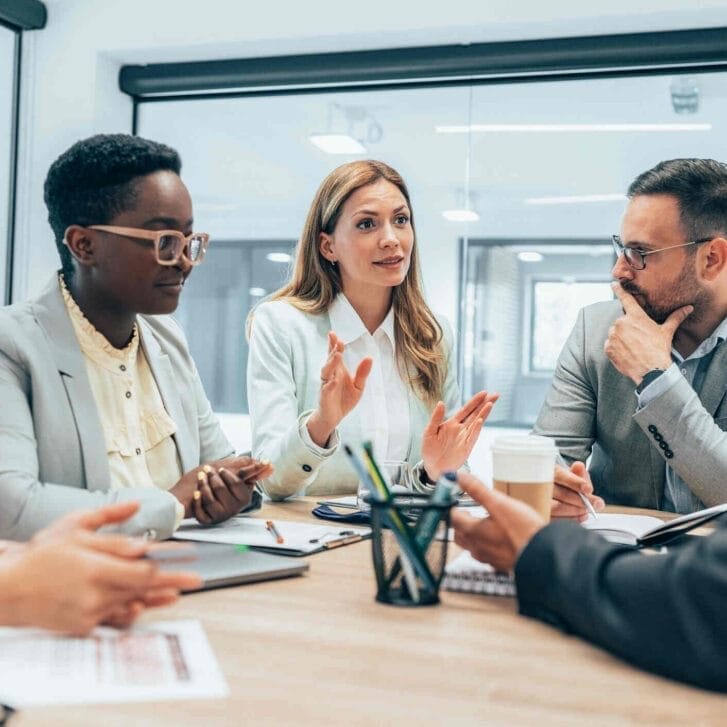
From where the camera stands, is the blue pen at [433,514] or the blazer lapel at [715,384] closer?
the blue pen at [433,514]

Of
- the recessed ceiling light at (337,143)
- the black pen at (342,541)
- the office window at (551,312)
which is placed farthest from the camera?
the recessed ceiling light at (337,143)

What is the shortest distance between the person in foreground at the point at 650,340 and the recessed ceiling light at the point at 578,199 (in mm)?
1252

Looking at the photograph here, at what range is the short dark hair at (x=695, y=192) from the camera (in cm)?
235

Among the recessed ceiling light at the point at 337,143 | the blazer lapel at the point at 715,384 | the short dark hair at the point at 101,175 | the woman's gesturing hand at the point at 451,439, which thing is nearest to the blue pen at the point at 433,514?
the woman's gesturing hand at the point at 451,439

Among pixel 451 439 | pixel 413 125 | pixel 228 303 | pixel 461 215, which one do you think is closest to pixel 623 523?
pixel 451 439

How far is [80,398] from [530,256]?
252 cm

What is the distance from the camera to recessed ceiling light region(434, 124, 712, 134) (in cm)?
361

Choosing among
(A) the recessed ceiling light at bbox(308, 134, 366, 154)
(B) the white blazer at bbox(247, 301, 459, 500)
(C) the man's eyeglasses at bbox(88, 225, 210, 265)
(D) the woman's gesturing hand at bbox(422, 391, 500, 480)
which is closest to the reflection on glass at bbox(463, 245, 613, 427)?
(A) the recessed ceiling light at bbox(308, 134, 366, 154)

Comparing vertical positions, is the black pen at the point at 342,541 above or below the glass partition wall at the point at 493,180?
below

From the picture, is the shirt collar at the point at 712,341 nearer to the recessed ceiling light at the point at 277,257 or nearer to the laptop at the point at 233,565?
the laptop at the point at 233,565

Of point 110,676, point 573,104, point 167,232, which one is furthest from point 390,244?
point 110,676

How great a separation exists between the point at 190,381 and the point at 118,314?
266 mm

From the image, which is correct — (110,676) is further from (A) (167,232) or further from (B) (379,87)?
(B) (379,87)

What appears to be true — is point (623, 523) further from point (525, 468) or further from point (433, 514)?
point (433, 514)
